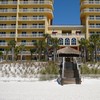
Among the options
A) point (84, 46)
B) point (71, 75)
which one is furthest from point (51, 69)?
point (84, 46)

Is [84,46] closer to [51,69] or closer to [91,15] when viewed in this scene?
[91,15]

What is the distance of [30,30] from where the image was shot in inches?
2881

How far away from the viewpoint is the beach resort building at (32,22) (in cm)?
7212

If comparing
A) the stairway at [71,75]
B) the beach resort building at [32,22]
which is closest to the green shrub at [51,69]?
the stairway at [71,75]

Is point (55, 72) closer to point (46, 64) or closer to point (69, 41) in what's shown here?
point (46, 64)

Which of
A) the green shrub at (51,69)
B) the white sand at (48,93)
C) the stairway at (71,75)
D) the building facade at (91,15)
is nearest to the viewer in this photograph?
the white sand at (48,93)

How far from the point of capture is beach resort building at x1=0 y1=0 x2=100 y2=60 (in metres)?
72.1

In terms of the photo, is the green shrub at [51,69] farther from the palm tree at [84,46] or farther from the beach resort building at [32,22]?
the beach resort building at [32,22]

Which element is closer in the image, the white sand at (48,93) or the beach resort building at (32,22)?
the white sand at (48,93)

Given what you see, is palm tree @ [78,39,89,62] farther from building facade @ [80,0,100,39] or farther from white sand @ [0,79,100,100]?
Result: white sand @ [0,79,100,100]

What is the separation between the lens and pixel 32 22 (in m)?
73.6

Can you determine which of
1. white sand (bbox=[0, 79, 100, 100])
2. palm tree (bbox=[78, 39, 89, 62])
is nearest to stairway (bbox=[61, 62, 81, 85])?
white sand (bbox=[0, 79, 100, 100])

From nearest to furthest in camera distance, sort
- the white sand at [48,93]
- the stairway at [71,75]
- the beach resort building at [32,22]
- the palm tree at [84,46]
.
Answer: the white sand at [48,93] → the stairway at [71,75] → the palm tree at [84,46] → the beach resort building at [32,22]

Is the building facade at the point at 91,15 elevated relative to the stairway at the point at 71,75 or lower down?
elevated
